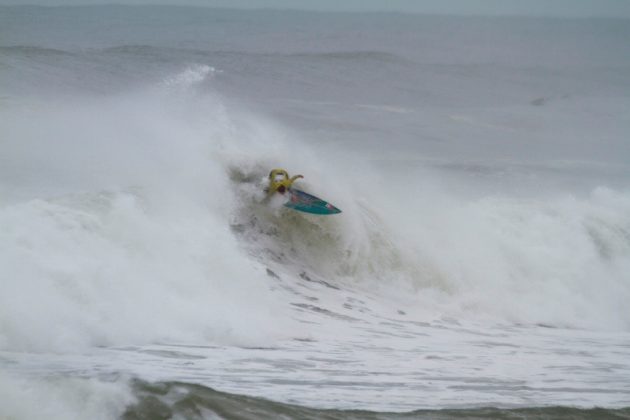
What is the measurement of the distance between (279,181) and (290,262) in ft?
4.60

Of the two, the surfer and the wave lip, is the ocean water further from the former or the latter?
the surfer

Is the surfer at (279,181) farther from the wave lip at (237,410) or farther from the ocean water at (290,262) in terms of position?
the wave lip at (237,410)

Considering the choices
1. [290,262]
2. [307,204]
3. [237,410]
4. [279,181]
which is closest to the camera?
[237,410]

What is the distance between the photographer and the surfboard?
12.3 m

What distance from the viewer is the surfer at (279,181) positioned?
12.5 meters

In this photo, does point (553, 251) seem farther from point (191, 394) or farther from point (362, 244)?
point (191, 394)

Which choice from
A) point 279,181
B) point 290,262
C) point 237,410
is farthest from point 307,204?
point 237,410

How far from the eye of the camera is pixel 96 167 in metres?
12.3

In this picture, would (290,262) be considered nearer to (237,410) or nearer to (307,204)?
(307,204)

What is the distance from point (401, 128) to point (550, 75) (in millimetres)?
21445

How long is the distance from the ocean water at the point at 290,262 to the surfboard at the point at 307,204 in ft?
0.47

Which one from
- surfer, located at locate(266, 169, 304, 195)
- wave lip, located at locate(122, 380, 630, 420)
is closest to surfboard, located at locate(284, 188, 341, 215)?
surfer, located at locate(266, 169, 304, 195)

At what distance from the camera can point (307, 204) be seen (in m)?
12.4

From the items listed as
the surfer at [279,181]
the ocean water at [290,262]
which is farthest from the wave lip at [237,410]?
the surfer at [279,181]
